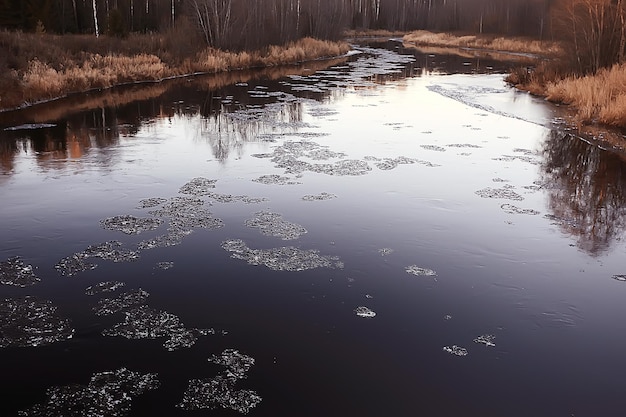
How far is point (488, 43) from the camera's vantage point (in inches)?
2126

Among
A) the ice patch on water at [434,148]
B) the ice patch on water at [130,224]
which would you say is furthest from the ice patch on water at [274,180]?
the ice patch on water at [434,148]

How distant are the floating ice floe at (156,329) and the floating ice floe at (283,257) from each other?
4.95 feet

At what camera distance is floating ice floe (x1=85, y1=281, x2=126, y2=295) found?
232 inches

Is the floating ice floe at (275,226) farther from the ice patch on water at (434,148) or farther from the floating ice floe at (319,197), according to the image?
the ice patch on water at (434,148)

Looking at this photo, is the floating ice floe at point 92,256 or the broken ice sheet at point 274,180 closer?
the floating ice floe at point 92,256

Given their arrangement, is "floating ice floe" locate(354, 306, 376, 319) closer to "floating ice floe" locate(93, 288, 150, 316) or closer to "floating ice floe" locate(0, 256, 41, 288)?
"floating ice floe" locate(93, 288, 150, 316)

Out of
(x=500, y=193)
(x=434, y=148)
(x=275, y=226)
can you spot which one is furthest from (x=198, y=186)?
(x=434, y=148)

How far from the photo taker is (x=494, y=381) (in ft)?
15.0

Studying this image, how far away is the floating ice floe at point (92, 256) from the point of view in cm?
640

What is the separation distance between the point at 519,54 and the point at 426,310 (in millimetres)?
44357

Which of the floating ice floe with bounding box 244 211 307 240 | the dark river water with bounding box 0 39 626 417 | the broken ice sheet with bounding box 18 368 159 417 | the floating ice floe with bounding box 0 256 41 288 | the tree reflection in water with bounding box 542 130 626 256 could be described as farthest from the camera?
the tree reflection in water with bounding box 542 130 626 256

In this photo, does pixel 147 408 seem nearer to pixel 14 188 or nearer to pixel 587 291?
pixel 587 291

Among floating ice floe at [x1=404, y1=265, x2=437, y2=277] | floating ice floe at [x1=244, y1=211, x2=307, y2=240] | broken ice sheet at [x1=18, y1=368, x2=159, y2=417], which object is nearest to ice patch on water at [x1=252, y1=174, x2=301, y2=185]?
floating ice floe at [x1=244, y1=211, x2=307, y2=240]

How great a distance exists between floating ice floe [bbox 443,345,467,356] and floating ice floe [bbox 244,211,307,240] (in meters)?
2.97
